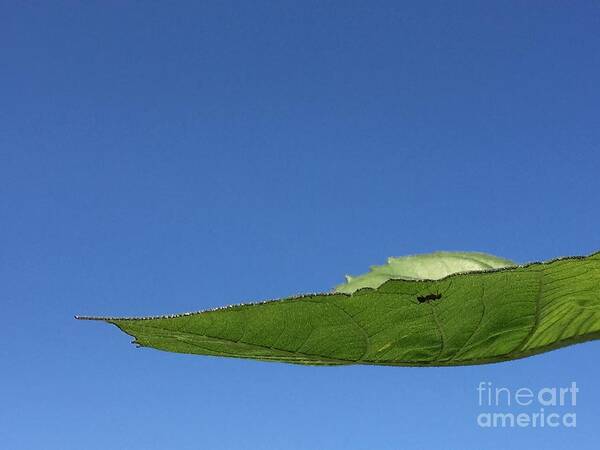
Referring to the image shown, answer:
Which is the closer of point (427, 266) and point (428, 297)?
point (428, 297)

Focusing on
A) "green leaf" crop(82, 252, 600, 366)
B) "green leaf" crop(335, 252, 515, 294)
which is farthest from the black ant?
"green leaf" crop(335, 252, 515, 294)

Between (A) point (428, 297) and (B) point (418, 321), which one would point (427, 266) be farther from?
(A) point (428, 297)

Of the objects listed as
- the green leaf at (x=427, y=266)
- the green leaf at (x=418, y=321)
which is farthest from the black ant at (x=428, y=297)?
the green leaf at (x=427, y=266)

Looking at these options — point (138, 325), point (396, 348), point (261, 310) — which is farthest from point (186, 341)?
point (396, 348)

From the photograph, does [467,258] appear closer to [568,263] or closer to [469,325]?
[469,325]

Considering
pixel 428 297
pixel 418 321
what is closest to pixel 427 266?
pixel 418 321

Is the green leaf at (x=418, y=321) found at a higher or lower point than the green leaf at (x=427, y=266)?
lower

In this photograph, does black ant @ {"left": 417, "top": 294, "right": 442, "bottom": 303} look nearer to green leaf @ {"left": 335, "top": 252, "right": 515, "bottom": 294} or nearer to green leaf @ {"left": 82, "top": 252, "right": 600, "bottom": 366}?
green leaf @ {"left": 82, "top": 252, "right": 600, "bottom": 366}

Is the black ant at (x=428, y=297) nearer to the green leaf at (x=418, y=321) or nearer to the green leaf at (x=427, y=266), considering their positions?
the green leaf at (x=418, y=321)

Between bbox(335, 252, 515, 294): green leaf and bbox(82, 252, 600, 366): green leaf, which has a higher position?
bbox(335, 252, 515, 294): green leaf
